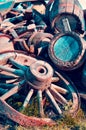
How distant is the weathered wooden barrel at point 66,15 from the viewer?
22.1ft

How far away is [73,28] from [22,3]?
1.95 meters

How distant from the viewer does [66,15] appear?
680cm

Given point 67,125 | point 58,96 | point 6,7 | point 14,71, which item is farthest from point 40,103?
point 6,7

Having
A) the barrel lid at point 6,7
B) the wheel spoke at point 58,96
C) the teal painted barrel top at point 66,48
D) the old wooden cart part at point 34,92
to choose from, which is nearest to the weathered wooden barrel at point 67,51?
the teal painted barrel top at point 66,48

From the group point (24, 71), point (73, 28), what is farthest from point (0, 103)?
point (73, 28)

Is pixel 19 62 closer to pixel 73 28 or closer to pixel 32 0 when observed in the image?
pixel 73 28

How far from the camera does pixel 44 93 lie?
539 centimetres

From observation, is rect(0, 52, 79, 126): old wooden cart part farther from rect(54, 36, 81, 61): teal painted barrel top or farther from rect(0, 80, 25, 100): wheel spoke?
rect(54, 36, 81, 61): teal painted barrel top

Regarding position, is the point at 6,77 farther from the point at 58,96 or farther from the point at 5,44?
the point at 58,96

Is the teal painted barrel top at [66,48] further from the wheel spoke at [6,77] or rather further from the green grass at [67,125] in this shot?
the green grass at [67,125]

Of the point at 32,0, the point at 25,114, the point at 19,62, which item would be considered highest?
the point at 32,0

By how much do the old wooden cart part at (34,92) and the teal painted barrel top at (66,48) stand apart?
33 centimetres

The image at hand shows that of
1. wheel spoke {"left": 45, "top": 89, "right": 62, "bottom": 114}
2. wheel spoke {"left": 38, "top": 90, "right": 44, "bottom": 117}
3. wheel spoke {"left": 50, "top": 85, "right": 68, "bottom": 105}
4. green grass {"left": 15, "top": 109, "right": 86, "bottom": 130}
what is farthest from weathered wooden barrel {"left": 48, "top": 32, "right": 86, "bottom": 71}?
green grass {"left": 15, "top": 109, "right": 86, "bottom": 130}

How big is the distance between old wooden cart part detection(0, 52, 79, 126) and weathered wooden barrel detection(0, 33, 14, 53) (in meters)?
0.32
